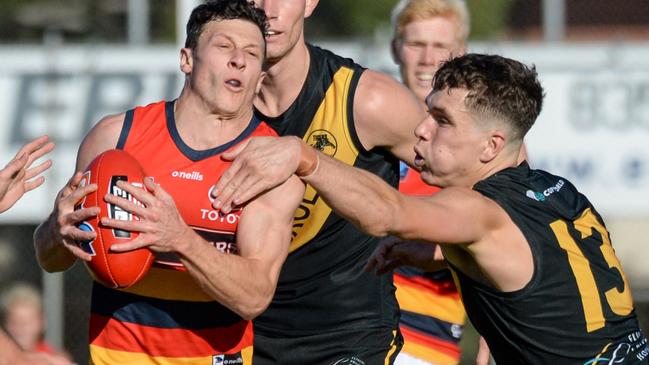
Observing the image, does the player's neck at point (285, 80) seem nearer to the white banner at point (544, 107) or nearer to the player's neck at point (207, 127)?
the player's neck at point (207, 127)

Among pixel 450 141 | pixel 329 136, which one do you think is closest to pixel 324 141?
pixel 329 136

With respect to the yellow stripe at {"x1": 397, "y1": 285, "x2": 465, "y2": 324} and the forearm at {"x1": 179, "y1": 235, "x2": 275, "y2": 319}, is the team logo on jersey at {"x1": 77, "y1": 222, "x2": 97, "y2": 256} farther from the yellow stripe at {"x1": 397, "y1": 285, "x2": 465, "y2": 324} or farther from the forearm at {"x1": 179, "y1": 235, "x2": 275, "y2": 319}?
the yellow stripe at {"x1": 397, "y1": 285, "x2": 465, "y2": 324}

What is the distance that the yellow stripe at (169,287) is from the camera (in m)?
4.62

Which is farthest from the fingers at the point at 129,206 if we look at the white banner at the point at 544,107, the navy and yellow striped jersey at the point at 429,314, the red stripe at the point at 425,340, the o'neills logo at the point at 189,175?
the white banner at the point at 544,107

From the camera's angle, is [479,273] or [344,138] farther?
[344,138]

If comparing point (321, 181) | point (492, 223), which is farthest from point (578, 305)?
point (321, 181)

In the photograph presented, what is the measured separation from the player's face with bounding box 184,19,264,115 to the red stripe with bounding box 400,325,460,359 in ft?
7.84

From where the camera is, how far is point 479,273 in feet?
14.1

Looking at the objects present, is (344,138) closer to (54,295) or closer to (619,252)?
(54,295)

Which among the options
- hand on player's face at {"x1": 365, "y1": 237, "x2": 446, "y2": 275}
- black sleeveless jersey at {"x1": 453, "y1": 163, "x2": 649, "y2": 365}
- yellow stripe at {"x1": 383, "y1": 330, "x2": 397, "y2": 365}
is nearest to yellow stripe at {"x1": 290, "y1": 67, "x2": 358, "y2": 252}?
hand on player's face at {"x1": 365, "y1": 237, "x2": 446, "y2": 275}

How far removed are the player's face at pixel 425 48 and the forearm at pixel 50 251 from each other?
8.63ft

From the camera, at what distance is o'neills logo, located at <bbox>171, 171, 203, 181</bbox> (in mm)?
4582

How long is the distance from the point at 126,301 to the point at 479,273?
Result: 138 centimetres

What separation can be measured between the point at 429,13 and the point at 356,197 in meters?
3.04
